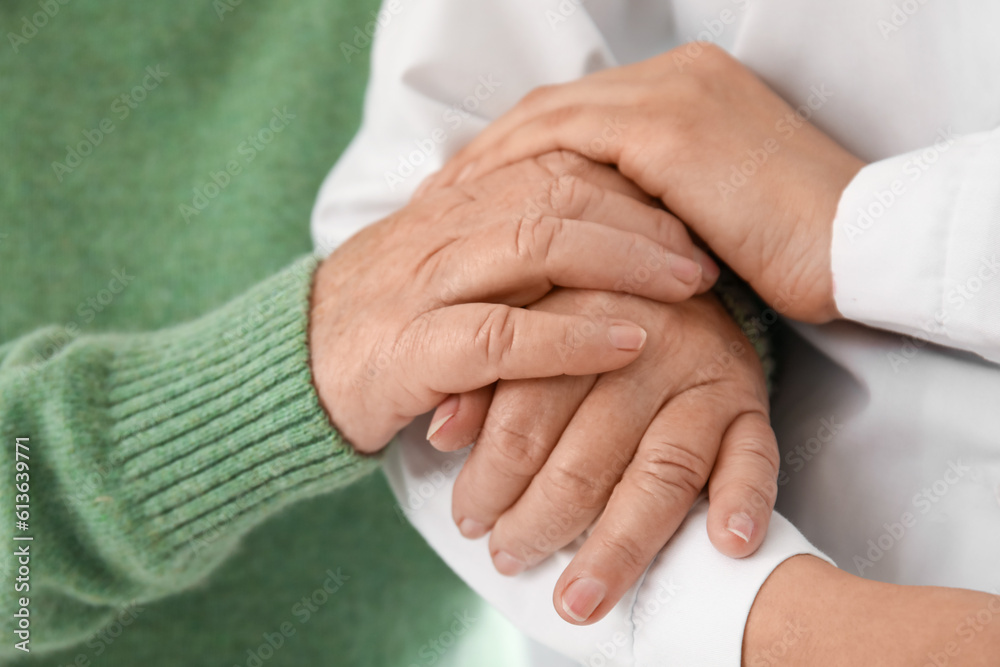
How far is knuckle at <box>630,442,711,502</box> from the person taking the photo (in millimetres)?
634

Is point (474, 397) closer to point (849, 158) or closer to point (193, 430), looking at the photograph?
point (193, 430)

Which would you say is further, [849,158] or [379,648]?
[379,648]

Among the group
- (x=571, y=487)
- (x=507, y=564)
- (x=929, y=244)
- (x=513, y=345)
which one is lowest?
(x=507, y=564)

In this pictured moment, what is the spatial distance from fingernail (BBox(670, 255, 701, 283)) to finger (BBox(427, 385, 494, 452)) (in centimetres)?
22

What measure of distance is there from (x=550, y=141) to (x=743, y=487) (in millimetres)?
415

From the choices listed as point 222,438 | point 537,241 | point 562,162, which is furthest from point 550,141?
Answer: point 222,438

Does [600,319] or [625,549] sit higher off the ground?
[600,319]

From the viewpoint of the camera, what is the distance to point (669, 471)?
0.64 metres

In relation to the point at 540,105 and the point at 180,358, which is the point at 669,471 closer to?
the point at 540,105

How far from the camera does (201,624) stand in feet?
3.31

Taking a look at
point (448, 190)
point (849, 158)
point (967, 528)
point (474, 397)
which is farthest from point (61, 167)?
point (967, 528)

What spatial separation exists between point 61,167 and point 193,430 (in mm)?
577

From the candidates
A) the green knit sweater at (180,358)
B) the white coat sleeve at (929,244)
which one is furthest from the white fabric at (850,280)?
the green knit sweater at (180,358)

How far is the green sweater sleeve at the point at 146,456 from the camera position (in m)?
0.72
